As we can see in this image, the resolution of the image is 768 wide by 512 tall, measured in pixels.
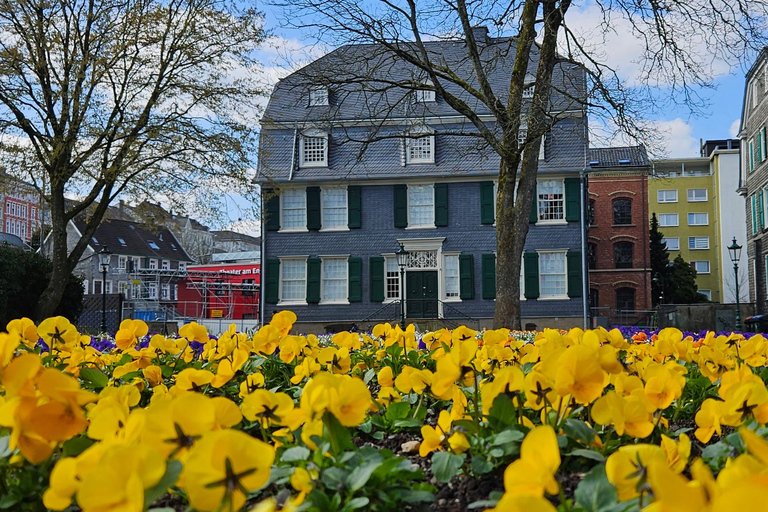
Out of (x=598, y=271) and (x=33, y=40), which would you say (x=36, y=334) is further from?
(x=598, y=271)

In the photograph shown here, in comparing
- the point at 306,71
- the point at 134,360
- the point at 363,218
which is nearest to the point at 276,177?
the point at 363,218

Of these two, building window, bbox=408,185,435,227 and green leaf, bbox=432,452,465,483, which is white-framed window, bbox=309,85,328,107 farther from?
green leaf, bbox=432,452,465,483

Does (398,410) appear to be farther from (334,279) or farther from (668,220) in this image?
(668,220)

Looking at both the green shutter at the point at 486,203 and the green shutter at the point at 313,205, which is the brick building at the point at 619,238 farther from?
the green shutter at the point at 313,205

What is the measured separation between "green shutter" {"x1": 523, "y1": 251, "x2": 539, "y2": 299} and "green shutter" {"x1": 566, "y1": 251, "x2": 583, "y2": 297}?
120 centimetres

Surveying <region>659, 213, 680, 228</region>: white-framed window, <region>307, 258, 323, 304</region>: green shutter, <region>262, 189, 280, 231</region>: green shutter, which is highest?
<region>659, 213, 680, 228</region>: white-framed window

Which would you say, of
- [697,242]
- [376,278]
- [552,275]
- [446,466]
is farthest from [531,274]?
[697,242]

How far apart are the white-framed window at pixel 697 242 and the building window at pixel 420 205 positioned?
40.6m

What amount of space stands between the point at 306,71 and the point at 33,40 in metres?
7.62

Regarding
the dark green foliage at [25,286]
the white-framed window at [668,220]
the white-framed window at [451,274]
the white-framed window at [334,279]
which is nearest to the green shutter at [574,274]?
the white-framed window at [451,274]

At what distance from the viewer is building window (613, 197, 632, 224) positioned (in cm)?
3778

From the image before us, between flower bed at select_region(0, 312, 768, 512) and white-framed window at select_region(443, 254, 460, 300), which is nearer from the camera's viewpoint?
flower bed at select_region(0, 312, 768, 512)

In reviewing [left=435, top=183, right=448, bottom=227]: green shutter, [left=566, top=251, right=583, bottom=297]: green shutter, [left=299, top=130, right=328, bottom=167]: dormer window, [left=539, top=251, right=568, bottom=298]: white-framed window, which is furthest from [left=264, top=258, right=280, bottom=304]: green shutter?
[left=566, top=251, right=583, bottom=297]: green shutter

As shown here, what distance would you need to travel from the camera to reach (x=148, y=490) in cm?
84
